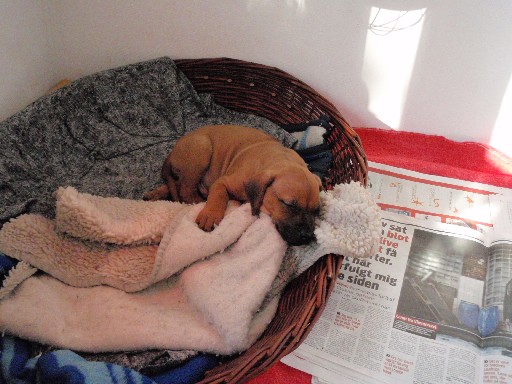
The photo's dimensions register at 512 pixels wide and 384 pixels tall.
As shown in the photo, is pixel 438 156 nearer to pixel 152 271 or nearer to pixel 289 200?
pixel 289 200

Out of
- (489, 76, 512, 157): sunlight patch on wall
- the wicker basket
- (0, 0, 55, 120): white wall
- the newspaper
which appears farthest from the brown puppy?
(489, 76, 512, 157): sunlight patch on wall

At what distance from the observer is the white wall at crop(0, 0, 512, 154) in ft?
5.28

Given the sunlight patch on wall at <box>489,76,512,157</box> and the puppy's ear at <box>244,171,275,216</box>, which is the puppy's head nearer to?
the puppy's ear at <box>244,171,275,216</box>

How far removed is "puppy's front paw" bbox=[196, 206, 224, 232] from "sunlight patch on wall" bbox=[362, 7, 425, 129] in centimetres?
83

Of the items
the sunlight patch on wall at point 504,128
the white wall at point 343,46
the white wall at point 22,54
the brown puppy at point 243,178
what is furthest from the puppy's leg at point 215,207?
the sunlight patch on wall at point 504,128

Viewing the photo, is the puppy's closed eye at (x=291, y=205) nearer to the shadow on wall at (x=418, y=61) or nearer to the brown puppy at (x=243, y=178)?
the brown puppy at (x=243, y=178)

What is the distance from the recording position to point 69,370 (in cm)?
98

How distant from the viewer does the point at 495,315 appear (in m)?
1.37

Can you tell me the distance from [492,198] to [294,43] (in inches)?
34.6

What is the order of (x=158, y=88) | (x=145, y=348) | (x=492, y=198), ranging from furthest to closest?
1. (x=158, y=88)
2. (x=492, y=198)
3. (x=145, y=348)

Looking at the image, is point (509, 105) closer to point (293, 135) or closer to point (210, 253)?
point (293, 135)

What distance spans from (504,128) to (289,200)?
987mm

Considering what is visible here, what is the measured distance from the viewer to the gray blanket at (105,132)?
4.99ft

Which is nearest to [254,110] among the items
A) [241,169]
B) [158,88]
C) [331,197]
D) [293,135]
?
[293,135]
